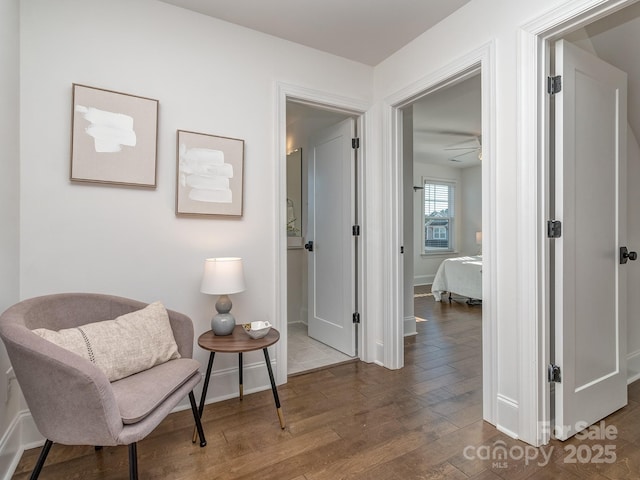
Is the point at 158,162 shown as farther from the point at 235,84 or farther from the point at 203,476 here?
the point at 203,476

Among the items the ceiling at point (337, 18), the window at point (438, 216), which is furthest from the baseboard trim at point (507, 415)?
the window at point (438, 216)

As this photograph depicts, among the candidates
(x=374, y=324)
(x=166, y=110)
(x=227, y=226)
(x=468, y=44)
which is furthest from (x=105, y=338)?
(x=468, y=44)

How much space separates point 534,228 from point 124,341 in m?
2.08

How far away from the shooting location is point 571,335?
180cm

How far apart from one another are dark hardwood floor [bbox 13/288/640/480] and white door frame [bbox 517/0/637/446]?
0.23 m

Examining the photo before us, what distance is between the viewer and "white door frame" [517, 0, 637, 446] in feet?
5.68

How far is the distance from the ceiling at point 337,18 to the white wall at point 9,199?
901 mm

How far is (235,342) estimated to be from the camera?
6.34ft

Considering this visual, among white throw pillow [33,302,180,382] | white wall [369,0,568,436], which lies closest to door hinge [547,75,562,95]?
white wall [369,0,568,436]

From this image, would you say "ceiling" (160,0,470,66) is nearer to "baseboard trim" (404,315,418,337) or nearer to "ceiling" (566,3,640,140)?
"ceiling" (566,3,640,140)

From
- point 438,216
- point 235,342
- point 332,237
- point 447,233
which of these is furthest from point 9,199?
point 447,233

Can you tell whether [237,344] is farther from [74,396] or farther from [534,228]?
[534,228]

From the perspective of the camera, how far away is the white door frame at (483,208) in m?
1.95

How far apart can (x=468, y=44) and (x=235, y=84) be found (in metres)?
1.53
